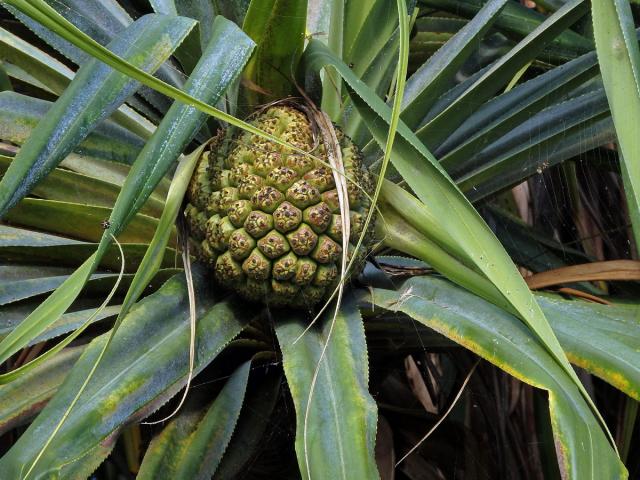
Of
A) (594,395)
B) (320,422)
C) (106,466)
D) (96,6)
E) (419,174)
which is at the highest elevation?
(96,6)

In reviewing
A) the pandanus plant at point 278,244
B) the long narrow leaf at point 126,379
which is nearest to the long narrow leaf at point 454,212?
the pandanus plant at point 278,244

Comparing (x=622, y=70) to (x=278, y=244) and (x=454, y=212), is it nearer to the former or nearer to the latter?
(x=454, y=212)

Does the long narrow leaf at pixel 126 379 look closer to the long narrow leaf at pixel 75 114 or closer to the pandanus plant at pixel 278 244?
the pandanus plant at pixel 278 244

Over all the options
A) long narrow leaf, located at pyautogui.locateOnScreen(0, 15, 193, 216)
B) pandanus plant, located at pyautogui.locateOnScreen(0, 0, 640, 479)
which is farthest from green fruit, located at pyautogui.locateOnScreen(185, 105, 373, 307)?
long narrow leaf, located at pyautogui.locateOnScreen(0, 15, 193, 216)

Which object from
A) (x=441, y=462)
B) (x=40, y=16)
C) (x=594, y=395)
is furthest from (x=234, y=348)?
(x=594, y=395)

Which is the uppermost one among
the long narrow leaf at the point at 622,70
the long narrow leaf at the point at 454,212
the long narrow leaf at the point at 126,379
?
the long narrow leaf at the point at 622,70

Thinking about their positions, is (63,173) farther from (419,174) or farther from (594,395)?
(594,395)

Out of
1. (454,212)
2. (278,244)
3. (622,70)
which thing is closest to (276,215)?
(278,244)
